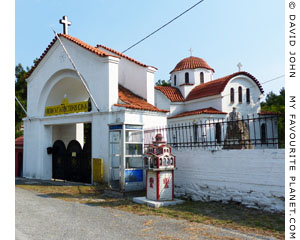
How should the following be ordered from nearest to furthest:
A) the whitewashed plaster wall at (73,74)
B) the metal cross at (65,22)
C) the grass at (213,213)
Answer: the grass at (213,213)
the whitewashed plaster wall at (73,74)
the metal cross at (65,22)

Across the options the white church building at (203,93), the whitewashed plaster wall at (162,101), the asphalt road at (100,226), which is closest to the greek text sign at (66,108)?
the asphalt road at (100,226)

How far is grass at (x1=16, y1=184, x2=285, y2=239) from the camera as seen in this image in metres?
6.54

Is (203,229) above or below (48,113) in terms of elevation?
below

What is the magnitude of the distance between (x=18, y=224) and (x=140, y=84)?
9.65 metres

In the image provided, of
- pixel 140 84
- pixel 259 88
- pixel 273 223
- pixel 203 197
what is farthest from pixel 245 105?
pixel 273 223

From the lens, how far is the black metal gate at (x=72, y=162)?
15430mm

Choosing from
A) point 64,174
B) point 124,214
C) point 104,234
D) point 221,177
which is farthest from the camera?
point 64,174

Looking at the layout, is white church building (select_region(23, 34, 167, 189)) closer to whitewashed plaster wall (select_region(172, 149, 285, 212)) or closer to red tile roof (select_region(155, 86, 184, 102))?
whitewashed plaster wall (select_region(172, 149, 285, 212))

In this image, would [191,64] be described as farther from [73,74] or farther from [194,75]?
[73,74]

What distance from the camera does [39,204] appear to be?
9211mm

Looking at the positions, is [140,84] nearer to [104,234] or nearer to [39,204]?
[39,204]

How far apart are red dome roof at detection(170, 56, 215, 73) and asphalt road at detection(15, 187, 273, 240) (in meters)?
24.1

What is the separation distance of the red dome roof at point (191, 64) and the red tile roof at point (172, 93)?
230 centimetres

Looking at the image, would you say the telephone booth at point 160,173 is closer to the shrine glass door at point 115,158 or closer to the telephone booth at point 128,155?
the telephone booth at point 128,155
